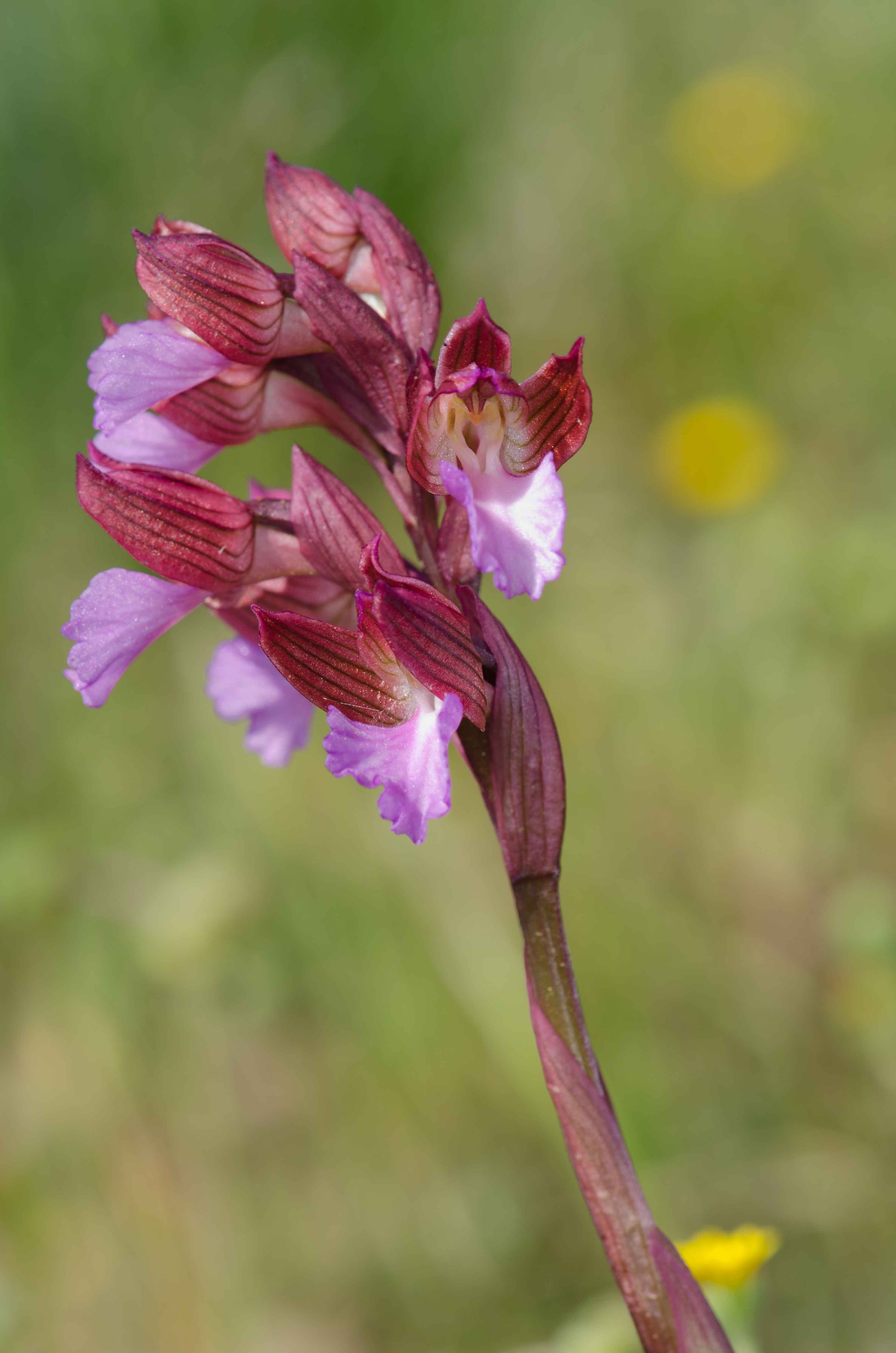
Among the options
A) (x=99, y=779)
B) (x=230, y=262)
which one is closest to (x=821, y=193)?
(x=99, y=779)

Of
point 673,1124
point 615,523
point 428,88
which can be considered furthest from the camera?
point 428,88

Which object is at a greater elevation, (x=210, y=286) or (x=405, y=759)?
(x=210, y=286)

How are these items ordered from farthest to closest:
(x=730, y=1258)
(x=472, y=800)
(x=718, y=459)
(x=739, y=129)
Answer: (x=739, y=129) → (x=718, y=459) → (x=472, y=800) → (x=730, y=1258)

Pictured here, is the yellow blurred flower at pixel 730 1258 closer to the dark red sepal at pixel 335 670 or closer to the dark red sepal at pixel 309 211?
the dark red sepal at pixel 335 670

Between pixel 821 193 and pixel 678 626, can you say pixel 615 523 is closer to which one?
pixel 678 626

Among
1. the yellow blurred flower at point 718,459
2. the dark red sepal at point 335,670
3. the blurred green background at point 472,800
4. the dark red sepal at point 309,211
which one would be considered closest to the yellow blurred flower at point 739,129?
the blurred green background at point 472,800

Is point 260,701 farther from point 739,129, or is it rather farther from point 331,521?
point 739,129

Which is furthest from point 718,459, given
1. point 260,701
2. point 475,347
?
point 475,347
